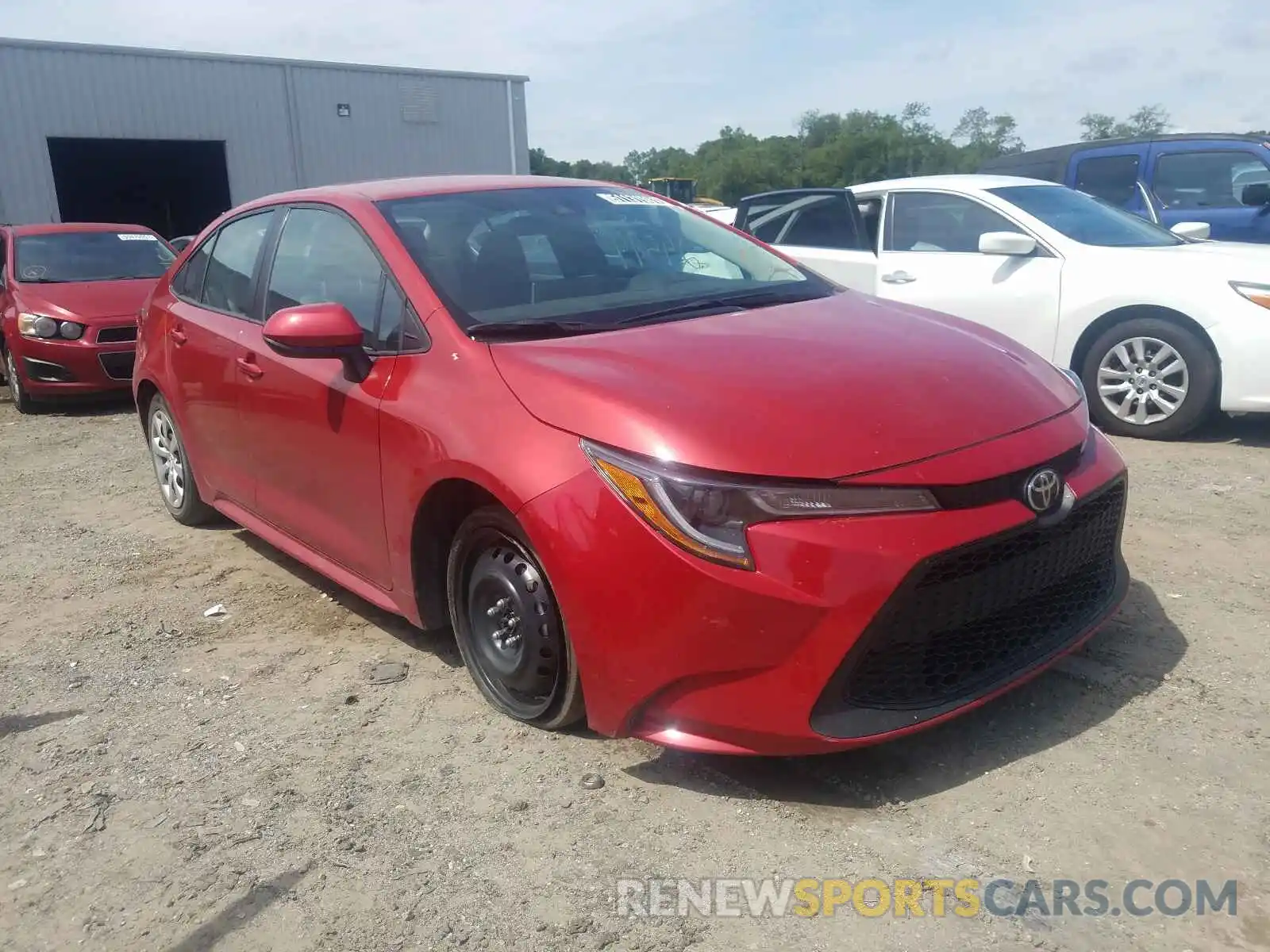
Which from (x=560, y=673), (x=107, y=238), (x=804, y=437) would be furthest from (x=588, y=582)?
(x=107, y=238)

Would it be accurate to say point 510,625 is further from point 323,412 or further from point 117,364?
point 117,364

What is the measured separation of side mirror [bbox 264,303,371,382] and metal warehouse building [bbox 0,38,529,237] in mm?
21135

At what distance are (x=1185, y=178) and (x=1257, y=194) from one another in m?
0.74

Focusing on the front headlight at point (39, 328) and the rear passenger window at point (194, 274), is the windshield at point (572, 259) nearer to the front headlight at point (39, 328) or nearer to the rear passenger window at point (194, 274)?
the rear passenger window at point (194, 274)

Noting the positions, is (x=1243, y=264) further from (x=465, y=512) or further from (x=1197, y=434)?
(x=465, y=512)

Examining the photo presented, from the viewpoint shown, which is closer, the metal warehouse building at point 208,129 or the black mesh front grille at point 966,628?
the black mesh front grille at point 966,628

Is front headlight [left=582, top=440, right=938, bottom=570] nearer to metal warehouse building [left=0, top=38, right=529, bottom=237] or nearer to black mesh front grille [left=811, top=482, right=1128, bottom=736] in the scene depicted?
black mesh front grille [left=811, top=482, right=1128, bottom=736]

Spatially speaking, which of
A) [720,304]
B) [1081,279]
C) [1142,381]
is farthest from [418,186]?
[1142,381]

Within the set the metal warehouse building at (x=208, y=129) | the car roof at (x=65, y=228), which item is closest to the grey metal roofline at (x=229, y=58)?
the metal warehouse building at (x=208, y=129)

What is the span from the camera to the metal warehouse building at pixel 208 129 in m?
20.8

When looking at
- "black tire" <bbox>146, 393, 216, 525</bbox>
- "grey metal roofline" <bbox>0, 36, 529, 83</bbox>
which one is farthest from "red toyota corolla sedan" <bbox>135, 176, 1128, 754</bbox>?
"grey metal roofline" <bbox>0, 36, 529, 83</bbox>

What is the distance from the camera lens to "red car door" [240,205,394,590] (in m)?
3.34

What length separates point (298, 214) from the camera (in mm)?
4000

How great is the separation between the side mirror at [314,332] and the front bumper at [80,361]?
6.11m
